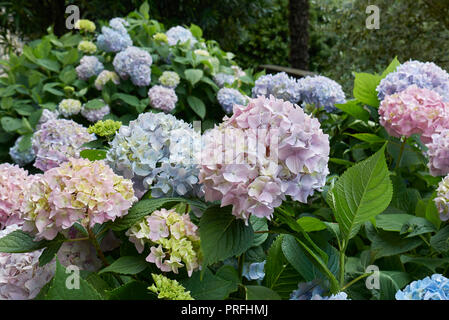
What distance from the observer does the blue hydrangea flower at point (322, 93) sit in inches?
65.3

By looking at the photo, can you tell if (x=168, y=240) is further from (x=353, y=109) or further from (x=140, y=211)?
(x=353, y=109)

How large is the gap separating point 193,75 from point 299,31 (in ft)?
8.97

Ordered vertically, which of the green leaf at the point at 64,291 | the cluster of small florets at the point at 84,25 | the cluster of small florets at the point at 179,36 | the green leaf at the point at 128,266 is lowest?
the green leaf at the point at 128,266

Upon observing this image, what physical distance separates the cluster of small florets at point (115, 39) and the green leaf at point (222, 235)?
1779mm

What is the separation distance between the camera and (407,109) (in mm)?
1122

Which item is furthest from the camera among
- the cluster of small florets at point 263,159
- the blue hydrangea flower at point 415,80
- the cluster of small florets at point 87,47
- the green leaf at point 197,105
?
the cluster of small florets at point 87,47

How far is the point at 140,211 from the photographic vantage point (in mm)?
705

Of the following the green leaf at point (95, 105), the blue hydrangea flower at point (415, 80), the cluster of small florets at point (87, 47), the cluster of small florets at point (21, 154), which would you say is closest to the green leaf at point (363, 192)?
the blue hydrangea flower at point (415, 80)

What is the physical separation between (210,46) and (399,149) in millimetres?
1554

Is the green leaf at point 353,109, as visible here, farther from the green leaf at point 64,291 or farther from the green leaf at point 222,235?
the green leaf at point 64,291

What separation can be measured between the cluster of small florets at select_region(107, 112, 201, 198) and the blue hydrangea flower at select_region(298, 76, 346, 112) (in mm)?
914

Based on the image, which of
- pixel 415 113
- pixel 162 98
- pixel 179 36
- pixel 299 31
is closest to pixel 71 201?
pixel 415 113

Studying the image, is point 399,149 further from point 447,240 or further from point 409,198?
point 447,240
